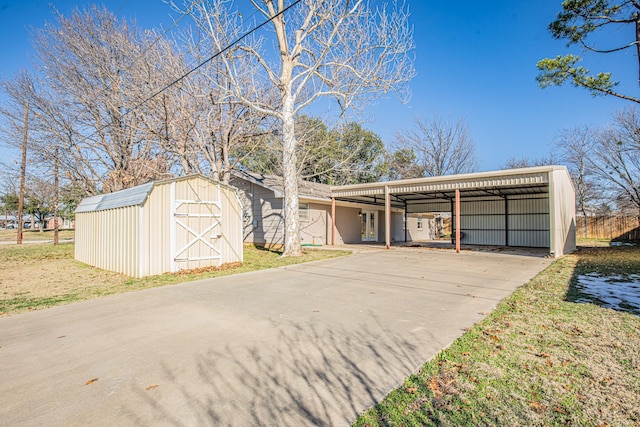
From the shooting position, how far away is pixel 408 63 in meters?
12.6

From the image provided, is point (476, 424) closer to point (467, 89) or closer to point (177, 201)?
point (177, 201)

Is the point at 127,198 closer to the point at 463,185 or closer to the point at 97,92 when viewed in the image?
the point at 97,92

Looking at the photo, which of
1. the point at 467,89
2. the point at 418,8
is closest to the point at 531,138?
the point at 467,89

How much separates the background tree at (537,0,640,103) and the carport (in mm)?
2880

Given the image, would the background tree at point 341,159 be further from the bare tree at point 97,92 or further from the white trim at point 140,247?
the white trim at point 140,247

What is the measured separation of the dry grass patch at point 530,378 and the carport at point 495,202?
8.77 meters

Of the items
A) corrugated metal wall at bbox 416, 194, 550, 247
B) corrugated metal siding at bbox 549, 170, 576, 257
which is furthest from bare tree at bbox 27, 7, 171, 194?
corrugated metal wall at bbox 416, 194, 550, 247

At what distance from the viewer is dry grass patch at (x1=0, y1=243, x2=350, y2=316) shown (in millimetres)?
6305

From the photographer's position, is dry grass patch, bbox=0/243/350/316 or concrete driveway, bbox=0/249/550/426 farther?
dry grass patch, bbox=0/243/350/316

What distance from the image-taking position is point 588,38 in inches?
452

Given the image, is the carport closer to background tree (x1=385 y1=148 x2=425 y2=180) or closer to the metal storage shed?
the metal storage shed

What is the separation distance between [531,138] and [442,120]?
930 centimetres

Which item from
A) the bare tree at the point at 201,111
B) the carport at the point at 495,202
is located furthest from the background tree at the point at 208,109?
the carport at the point at 495,202

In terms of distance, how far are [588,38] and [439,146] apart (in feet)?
65.2
